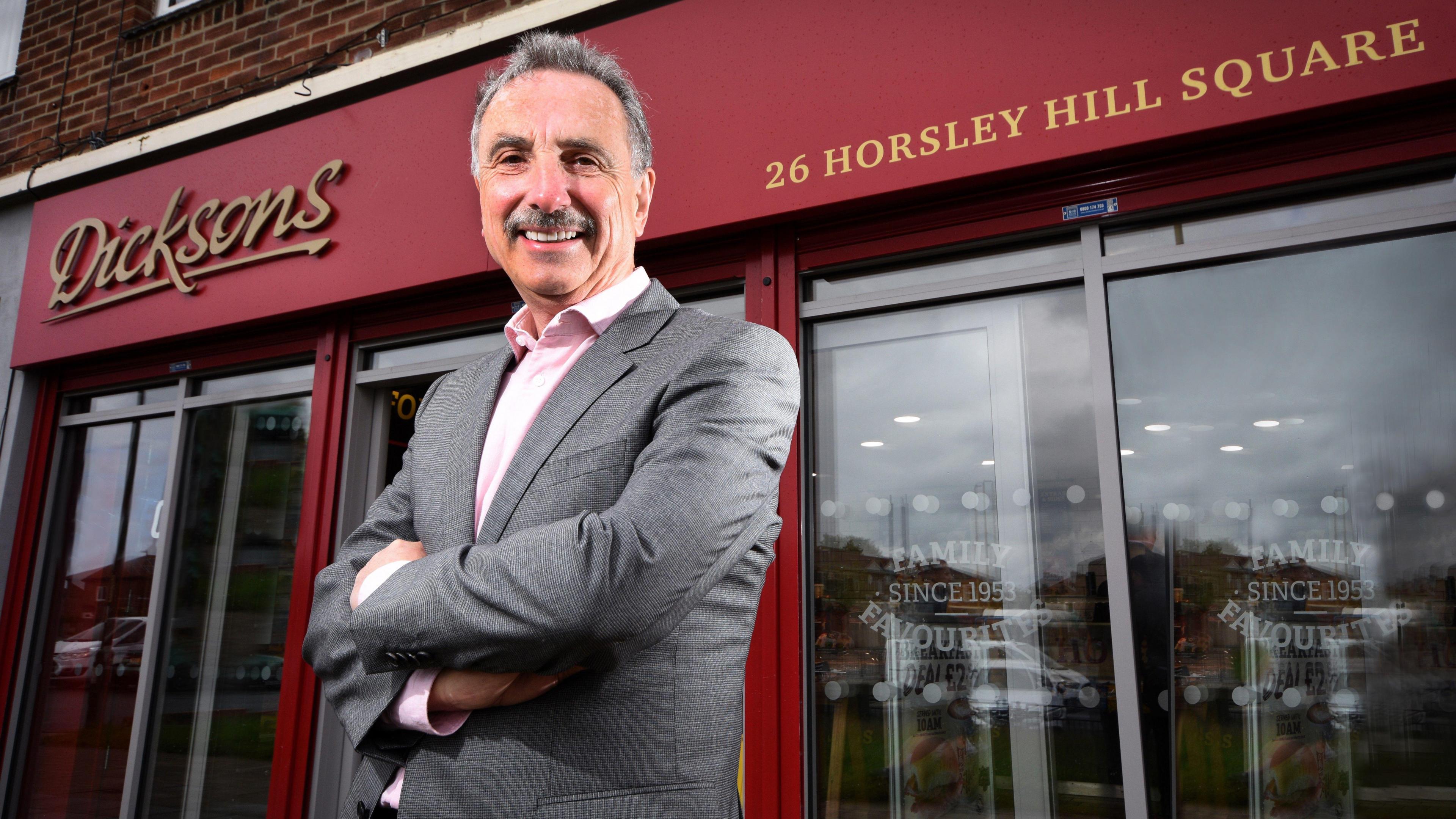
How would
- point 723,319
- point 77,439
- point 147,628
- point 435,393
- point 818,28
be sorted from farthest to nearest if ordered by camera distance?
point 77,439, point 147,628, point 818,28, point 435,393, point 723,319

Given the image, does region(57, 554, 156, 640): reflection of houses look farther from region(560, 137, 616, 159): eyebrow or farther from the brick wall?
region(560, 137, 616, 159): eyebrow

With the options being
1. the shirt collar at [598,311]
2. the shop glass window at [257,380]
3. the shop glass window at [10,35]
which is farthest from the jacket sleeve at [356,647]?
the shop glass window at [10,35]

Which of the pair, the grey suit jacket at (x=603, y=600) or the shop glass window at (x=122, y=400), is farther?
the shop glass window at (x=122, y=400)

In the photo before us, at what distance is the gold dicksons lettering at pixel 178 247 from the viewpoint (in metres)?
4.40

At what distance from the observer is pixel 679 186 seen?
351 centimetres

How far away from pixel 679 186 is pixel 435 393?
1977 mm

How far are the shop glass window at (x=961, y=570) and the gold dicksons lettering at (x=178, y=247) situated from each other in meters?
2.62

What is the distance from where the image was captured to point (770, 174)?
332 centimetres

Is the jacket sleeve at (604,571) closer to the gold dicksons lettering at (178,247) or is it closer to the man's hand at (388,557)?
the man's hand at (388,557)

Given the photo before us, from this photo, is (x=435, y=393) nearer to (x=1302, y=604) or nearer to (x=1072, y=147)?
(x=1072, y=147)

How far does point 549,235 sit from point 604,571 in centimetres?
57

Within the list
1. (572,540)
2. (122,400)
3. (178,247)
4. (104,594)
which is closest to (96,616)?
(104,594)

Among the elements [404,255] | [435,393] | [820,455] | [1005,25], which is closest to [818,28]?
[1005,25]

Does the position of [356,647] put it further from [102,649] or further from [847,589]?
[102,649]
